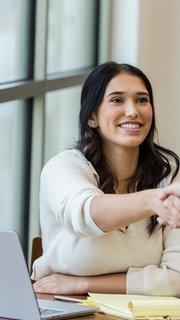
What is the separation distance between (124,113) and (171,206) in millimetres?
639

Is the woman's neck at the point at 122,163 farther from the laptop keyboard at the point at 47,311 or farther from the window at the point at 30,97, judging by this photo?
the window at the point at 30,97

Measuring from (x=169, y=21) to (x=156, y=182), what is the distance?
9.17 ft

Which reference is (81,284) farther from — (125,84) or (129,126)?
(125,84)

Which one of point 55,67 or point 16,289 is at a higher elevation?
point 16,289

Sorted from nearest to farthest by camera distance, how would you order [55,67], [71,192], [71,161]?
[71,192] → [71,161] → [55,67]

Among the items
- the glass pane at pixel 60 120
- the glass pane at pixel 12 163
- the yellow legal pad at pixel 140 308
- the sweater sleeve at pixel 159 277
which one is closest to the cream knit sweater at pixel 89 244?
the sweater sleeve at pixel 159 277

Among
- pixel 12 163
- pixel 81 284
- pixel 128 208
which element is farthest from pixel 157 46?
pixel 128 208

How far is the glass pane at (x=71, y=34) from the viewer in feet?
15.5

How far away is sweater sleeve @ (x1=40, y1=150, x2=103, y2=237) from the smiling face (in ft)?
0.42

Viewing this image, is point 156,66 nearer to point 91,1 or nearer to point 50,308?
point 91,1

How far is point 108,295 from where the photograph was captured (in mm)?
2586

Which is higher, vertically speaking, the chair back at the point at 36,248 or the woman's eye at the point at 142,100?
the woman's eye at the point at 142,100

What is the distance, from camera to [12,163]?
14.2ft

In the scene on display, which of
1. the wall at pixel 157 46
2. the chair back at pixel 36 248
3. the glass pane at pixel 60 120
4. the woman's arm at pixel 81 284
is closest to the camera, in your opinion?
the woman's arm at pixel 81 284
